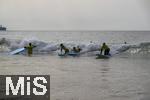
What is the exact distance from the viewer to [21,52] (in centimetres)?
3559

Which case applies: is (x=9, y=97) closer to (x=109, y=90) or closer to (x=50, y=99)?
(x=50, y=99)

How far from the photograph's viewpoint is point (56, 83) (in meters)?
13.6

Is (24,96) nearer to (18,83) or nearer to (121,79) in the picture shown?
(18,83)

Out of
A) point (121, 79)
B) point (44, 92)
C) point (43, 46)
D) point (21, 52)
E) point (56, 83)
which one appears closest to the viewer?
point (44, 92)

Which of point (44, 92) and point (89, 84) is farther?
point (89, 84)

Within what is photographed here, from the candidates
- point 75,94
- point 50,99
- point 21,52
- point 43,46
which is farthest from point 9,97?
point 43,46

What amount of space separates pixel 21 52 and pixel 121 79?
21.6 m

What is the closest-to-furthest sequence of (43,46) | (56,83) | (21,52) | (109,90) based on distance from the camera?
(109,90)
(56,83)
(21,52)
(43,46)
